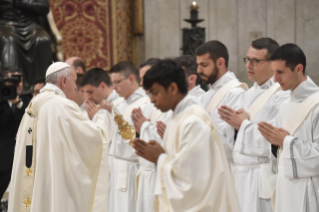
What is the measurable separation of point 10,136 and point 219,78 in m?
2.83

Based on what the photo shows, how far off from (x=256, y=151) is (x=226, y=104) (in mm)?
587

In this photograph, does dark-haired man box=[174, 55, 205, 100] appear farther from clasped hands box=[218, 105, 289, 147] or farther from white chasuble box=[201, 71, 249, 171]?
clasped hands box=[218, 105, 289, 147]

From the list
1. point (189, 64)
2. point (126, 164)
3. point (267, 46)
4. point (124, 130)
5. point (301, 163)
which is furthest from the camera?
point (126, 164)

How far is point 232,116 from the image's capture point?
4.21 m

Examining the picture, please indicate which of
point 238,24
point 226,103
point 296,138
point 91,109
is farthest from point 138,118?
point 238,24

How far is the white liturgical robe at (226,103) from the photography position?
176 inches

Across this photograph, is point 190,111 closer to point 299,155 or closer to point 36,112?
point 299,155

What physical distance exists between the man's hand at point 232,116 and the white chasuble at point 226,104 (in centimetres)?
19

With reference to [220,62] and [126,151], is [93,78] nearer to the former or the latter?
[126,151]

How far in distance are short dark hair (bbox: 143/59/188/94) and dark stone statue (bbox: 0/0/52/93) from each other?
487 centimetres

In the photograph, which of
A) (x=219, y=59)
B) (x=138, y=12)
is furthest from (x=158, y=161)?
(x=138, y=12)

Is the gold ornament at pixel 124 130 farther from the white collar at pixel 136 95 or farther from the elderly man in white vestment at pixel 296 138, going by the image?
the elderly man in white vestment at pixel 296 138

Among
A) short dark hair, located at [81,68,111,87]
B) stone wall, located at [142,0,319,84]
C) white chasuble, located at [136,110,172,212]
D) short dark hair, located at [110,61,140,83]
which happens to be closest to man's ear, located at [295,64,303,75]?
white chasuble, located at [136,110,172,212]

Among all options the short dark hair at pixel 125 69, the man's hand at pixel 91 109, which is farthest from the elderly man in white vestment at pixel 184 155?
the short dark hair at pixel 125 69
